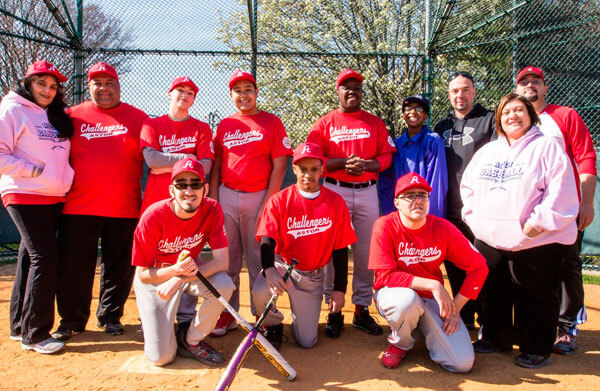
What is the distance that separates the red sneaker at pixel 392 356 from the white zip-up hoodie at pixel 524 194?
1.00 meters

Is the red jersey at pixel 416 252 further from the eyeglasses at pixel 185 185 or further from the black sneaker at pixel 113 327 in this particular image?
the black sneaker at pixel 113 327

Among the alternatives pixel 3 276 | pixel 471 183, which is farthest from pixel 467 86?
pixel 3 276

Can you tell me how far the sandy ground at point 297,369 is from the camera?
273cm

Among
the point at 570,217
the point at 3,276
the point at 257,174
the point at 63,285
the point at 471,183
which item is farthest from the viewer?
the point at 3,276

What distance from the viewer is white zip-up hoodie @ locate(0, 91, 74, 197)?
3148 millimetres

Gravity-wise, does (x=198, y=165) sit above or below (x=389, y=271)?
above

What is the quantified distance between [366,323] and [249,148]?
1738mm

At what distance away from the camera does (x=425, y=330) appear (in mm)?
3115

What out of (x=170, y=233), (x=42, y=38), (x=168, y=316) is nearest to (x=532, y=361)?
(x=168, y=316)

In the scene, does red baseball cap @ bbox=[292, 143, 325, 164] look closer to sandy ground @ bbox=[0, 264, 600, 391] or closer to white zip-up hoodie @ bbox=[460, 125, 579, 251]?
white zip-up hoodie @ bbox=[460, 125, 579, 251]

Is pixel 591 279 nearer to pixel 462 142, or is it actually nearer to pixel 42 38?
pixel 462 142

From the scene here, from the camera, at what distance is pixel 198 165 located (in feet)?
9.93

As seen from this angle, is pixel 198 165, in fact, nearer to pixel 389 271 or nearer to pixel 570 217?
pixel 389 271

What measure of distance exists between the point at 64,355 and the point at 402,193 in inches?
104
